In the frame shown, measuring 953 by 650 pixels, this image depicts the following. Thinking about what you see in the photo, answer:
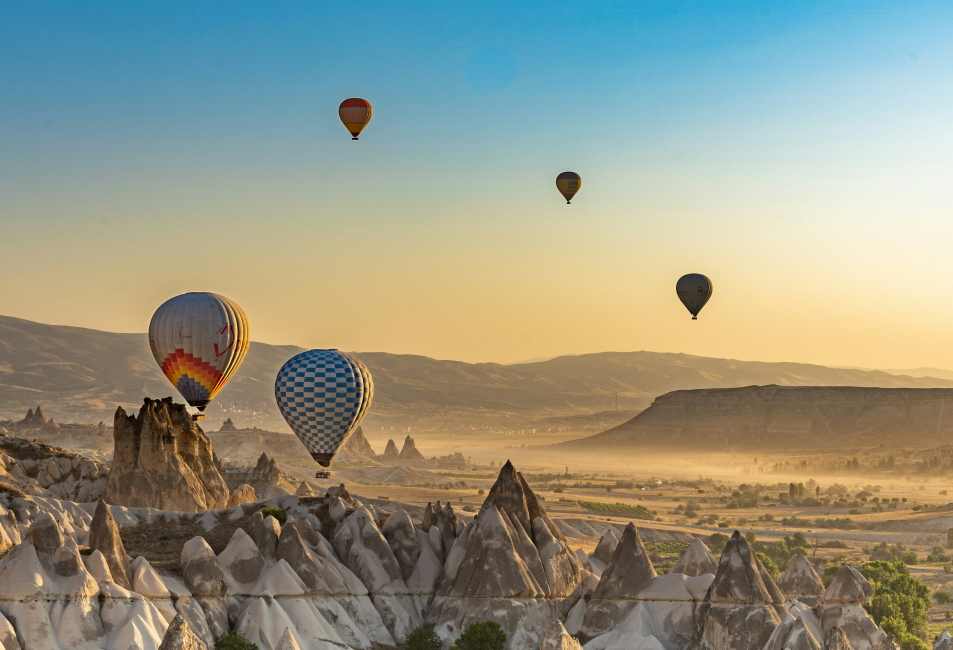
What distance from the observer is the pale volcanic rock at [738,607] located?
4066cm

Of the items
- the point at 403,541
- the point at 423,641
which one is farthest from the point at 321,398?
the point at 423,641

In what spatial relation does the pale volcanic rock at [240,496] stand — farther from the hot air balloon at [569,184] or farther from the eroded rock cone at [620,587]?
the eroded rock cone at [620,587]

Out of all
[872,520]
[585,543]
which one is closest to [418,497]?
[585,543]

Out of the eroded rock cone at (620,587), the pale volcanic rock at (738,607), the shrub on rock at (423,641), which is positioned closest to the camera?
the pale volcanic rock at (738,607)

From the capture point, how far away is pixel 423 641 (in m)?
44.9

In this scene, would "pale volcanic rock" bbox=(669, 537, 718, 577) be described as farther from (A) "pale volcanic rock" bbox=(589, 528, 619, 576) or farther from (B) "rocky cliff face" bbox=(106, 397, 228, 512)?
(B) "rocky cliff face" bbox=(106, 397, 228, 512)

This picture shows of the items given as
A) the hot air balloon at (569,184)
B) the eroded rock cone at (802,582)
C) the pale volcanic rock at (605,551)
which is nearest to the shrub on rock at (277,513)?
the pale volcanic rock at (605,551)

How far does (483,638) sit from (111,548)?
14702 mm

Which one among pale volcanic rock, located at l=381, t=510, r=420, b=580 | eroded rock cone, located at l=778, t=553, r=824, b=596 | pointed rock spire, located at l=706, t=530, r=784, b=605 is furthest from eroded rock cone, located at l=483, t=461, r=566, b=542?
pointed rock spire, located at l=706, t=530, r=784, b=605

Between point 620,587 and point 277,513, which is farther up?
point 620,587

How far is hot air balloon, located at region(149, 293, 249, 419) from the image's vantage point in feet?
248

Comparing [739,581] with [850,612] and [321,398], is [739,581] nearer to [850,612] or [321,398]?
[850,612]

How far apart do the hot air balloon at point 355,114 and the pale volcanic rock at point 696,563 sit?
149ft

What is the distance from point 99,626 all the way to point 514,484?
20156 millimetres
